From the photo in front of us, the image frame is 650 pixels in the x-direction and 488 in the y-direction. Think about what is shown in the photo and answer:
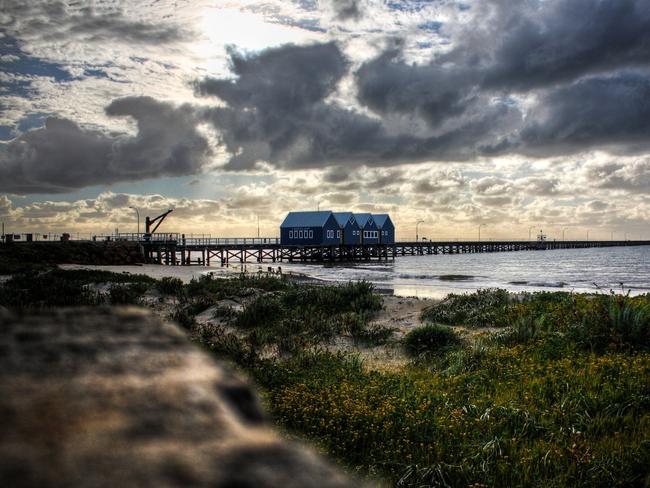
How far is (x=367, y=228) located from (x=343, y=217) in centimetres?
703

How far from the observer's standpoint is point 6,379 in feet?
2.38

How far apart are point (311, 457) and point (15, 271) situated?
104 ft

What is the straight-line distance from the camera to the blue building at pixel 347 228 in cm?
8325

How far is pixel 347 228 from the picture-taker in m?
84.2

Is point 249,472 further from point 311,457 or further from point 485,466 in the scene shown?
point 485,466

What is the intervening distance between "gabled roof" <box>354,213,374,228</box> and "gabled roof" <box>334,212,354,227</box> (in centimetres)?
289

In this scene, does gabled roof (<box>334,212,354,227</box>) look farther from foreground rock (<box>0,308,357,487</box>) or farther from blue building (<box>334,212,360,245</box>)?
foreground rock (<box>0,308,357,487</box>)

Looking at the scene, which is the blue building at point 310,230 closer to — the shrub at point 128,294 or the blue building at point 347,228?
the blue building at point 347,228

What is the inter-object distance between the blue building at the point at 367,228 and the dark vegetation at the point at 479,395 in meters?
73.3

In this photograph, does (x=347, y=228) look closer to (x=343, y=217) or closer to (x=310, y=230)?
(x=343, y=217)

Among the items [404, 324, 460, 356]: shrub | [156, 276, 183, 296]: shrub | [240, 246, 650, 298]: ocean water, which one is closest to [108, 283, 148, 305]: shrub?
[156, 276, 183, 296]: shrub

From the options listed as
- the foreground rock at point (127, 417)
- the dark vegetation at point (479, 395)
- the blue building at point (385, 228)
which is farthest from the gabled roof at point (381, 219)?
the foreground rock at point (127, 417)

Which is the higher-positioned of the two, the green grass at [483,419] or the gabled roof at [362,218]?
the gabled roof at [362,218]

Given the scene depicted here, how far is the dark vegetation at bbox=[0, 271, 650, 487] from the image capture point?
509 centimetres
